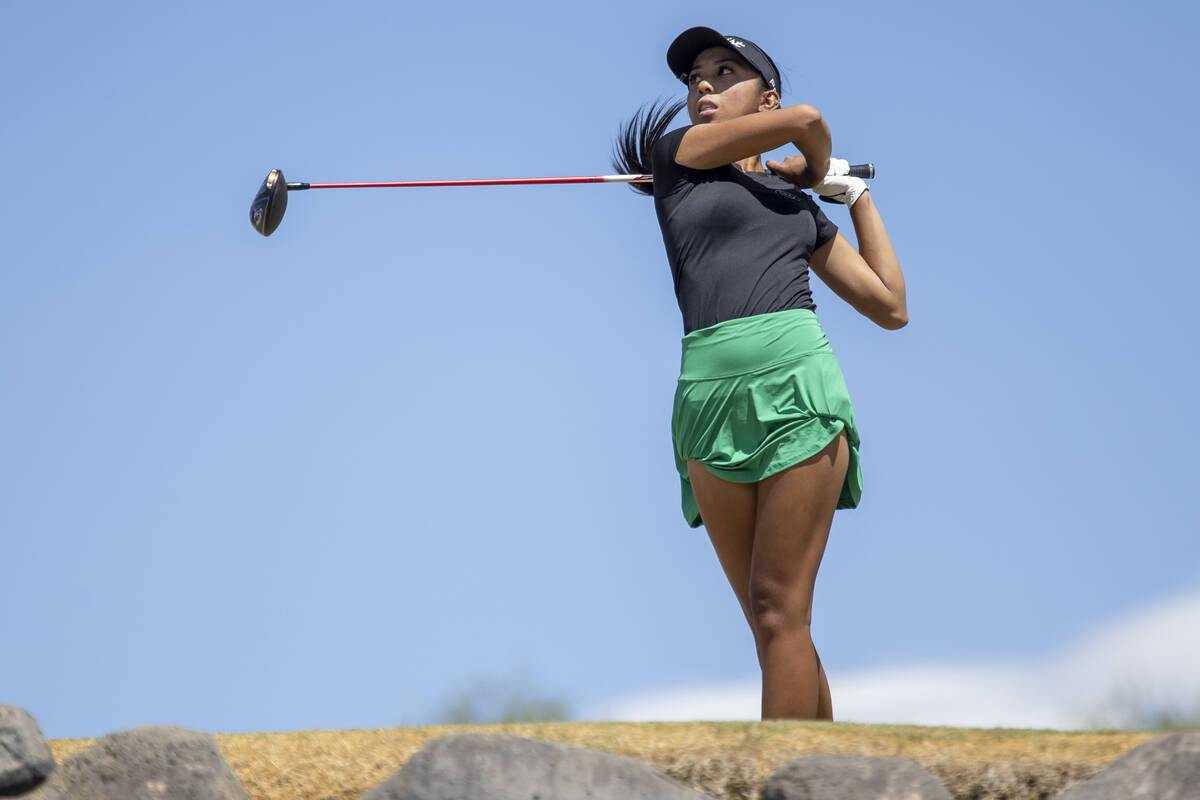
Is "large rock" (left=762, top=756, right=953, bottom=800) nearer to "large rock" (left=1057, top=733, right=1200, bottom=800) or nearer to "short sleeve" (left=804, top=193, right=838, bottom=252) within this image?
"large rock" (left=1057, top=733, right=1200, bottom=800)

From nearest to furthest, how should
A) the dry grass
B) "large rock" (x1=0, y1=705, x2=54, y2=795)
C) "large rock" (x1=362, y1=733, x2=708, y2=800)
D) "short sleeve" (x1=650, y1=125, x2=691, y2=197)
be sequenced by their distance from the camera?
"large rock" (x1=362, y1=733, x2=708, y2=800) → the dry grass → "large rock" (x1=0, y1=705, x2=54, y2=795) → "short sleeve" (x1=650, y1=125, x2=691, y2=197)

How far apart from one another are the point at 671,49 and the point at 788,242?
0.74 metres

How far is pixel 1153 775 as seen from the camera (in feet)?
9.64

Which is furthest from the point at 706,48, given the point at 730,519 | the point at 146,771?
the point at 146,771

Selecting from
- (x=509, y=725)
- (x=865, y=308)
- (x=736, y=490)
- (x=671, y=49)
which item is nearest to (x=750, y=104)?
(x=671, y=49)

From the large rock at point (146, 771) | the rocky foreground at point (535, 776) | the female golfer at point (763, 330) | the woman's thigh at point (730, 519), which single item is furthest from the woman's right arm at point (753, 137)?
the large rock at point (146, 771)

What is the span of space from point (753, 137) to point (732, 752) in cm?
167

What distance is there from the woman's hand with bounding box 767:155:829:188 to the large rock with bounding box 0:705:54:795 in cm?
Answer: 250

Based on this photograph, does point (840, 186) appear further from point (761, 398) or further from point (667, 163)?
point (761, 398)

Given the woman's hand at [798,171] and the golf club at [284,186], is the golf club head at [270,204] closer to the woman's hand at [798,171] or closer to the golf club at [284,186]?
the golf club at [284,186]

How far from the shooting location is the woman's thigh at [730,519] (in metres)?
3.86

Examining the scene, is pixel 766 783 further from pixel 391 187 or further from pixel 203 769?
pixel 391 187

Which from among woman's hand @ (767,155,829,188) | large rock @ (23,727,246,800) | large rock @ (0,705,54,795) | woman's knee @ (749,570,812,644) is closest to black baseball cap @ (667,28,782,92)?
woman's hand @ (767,155,829,188)

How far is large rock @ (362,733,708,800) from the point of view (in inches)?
119
